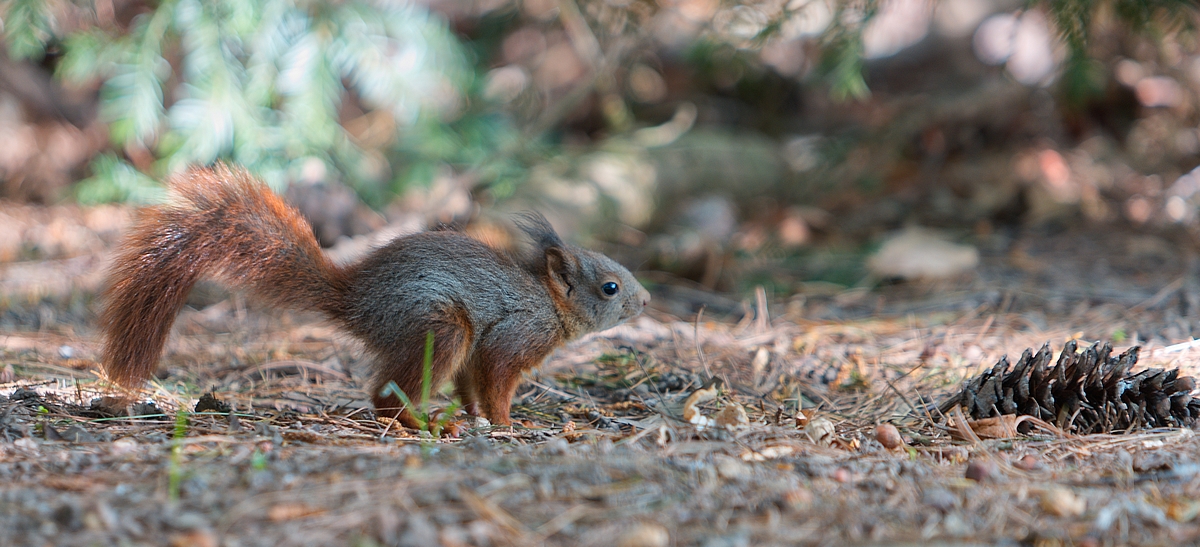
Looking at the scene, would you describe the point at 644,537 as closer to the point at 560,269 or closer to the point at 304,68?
the point at 560,269

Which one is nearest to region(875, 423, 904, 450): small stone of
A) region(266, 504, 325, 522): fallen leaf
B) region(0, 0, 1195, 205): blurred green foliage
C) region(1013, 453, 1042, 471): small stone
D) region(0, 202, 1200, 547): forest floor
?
region(0, 202, 1200, 547): forest floor

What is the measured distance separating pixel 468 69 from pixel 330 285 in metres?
2.59

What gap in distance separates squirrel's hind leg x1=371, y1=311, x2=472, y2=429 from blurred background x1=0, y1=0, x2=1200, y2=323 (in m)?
1.68

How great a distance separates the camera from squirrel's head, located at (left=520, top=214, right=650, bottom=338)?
3020mm

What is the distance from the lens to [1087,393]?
8.24 ft

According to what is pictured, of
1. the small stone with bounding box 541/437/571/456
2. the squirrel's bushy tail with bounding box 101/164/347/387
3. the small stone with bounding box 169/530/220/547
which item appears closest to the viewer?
the small stone with bounding box 169/530/220/547

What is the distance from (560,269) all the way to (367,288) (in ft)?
2.30

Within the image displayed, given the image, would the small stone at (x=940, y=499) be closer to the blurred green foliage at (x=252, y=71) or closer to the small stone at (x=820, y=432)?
the small stone at (x=820, y=432)

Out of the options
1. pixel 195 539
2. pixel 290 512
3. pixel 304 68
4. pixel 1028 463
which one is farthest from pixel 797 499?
pixel 304 68

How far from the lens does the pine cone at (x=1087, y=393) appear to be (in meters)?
2.43

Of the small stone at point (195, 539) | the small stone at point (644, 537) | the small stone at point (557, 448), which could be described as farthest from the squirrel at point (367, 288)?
the small stone at point (644, 537)

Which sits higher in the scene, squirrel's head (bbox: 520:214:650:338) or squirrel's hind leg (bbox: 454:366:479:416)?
squirrel's head (bbox: 520:214:650:338)

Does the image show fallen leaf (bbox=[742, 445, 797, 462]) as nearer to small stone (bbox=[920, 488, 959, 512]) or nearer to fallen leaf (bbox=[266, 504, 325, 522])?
small stone (bbox=[920, 488, 959, 512])

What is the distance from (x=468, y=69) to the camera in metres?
4.92
